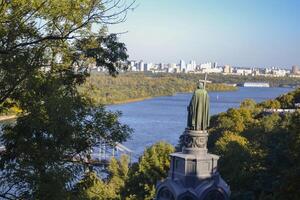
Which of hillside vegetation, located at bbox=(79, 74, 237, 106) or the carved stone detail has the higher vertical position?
the carved stone detail

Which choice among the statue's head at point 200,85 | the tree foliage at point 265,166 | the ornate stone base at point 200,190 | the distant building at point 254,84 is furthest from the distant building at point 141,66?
the ornate stone base at point 200,190

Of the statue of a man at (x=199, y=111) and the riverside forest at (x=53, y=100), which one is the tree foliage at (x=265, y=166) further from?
the riverside forest at (x=53, y=100)

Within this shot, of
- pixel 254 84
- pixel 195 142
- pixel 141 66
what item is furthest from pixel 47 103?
pixel 141 66

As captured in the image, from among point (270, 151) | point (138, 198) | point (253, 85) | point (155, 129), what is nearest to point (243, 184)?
point (270, 151)

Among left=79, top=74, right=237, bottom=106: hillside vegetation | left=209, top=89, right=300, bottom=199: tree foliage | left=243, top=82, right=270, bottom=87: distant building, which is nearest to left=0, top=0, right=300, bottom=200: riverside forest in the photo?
left=209, top=89, right=300, bottom=199: tree foliage

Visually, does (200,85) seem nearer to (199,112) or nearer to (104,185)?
(199,112)

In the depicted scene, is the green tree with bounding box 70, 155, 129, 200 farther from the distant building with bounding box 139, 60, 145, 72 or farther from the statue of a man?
the distant building with bounding box 139, 60, 145, 72

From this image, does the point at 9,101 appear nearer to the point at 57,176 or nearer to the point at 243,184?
the point at 57,176

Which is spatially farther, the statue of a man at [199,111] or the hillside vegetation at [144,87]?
the hillside vegetation at [144,87]

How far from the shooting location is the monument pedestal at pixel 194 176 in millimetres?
6668

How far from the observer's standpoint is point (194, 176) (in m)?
6.76

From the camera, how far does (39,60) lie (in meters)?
5.65

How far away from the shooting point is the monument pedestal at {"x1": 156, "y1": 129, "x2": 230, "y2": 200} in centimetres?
667

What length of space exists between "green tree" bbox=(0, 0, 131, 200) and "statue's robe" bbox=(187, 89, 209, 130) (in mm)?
1339
